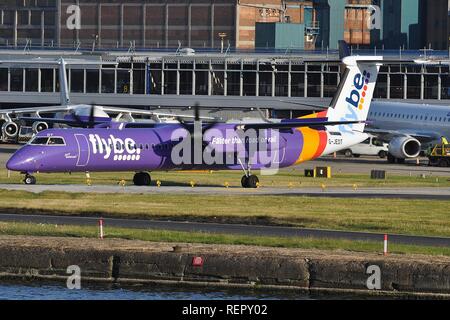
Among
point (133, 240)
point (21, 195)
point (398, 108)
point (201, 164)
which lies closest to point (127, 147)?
point (201, 164)

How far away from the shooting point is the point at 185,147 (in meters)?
69.2

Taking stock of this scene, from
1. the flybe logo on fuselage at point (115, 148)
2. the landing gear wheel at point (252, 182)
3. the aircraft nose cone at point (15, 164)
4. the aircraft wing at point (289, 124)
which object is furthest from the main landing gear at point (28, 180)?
the aircraft wing at point (289, 124)

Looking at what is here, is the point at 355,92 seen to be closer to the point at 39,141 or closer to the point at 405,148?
the point at 405,148

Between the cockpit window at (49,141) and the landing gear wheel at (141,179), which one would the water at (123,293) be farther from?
the landing gear wheel at (141,179)

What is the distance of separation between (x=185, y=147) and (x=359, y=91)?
1584cm

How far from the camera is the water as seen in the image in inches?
1480

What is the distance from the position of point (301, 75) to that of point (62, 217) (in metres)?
82.0

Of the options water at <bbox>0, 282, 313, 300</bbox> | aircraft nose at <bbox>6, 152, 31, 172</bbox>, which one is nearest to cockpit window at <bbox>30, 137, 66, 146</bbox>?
aircraft nose at <bbox>6, 152, 31, 172</bbox>

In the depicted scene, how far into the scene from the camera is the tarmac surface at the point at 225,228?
1805 inches

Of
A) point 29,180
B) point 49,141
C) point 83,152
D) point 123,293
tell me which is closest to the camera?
point 123,293

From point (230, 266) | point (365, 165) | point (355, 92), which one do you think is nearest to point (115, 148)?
point (355, 92)

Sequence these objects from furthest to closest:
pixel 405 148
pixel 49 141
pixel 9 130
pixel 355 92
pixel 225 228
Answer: pixel 9 130
pixel 405 148
pixel 355 92
pixel 49 141
pixel 225 228
